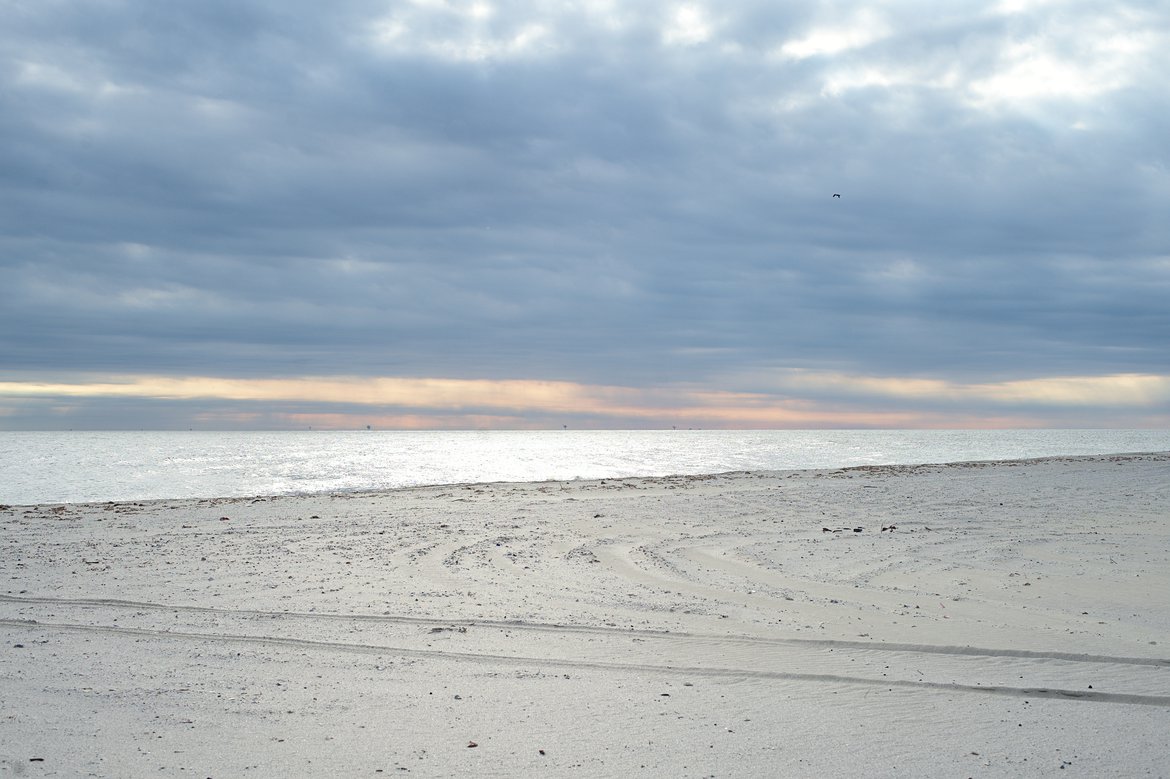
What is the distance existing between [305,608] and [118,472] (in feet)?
126

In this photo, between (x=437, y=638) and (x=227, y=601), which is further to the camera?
(x=227, y=601)

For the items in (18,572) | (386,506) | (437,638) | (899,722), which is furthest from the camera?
(386,506)

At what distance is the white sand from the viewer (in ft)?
16.3

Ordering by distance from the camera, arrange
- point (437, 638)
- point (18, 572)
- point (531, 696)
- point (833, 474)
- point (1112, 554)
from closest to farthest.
→ 1. point (531, 696)
2. point (437, 638)
3. point (18, 572)
4. point (1112, 554)
5. point (833, 474)

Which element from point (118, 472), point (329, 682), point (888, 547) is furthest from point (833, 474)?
point (118, 472)

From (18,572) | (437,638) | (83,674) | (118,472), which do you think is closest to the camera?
(83,674)

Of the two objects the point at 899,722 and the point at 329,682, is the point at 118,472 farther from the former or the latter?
the point at 899,722

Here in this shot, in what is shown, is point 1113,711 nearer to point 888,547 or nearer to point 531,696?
point 531,696

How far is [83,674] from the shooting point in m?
6.44

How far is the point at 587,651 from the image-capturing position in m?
7.11

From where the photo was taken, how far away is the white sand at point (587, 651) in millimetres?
4953

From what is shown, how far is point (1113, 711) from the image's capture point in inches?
219

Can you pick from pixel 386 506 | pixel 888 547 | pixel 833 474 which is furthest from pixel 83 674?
→ pixel 833 474

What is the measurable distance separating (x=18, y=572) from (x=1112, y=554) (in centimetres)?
1475
